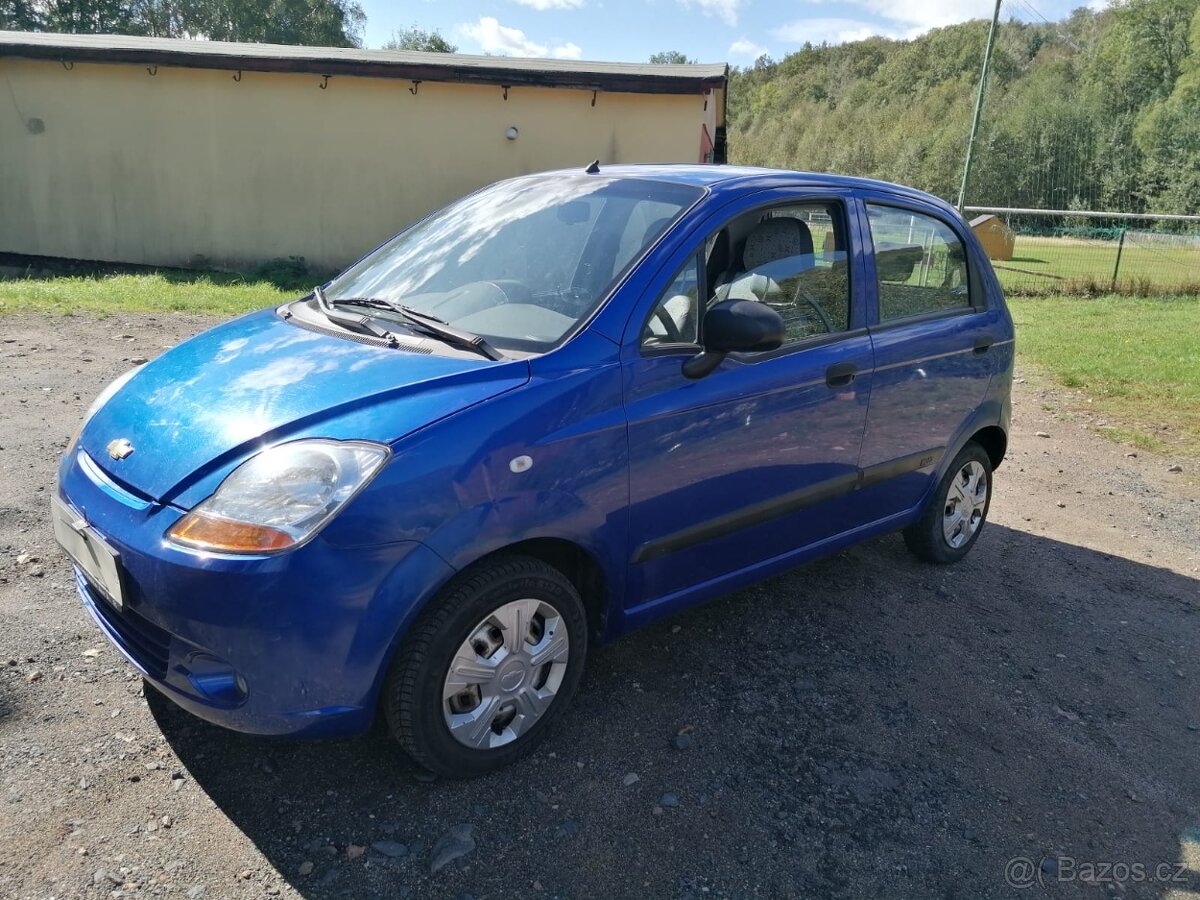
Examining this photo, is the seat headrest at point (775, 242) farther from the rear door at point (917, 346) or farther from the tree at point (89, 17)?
the tree at point (89, 17)

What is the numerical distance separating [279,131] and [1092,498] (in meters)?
12.6

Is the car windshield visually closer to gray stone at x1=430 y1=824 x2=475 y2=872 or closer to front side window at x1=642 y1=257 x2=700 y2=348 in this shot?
front side window at x1=642 y1=257 x2=700 y2=348

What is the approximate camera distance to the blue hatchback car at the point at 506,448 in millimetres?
2225

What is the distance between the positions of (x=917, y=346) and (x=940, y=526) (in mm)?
1060

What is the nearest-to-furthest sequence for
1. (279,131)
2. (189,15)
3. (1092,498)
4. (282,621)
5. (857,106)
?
(282,621), (1092,498), (279,131), (189,15), (857,106)

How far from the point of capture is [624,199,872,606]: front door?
2840 millimetres

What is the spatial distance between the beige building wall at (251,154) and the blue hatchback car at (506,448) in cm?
1004

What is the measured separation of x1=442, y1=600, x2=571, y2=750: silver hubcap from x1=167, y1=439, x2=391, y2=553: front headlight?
0.58 meters

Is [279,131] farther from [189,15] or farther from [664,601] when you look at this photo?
[189,15]

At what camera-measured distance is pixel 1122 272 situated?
15539 millimetres


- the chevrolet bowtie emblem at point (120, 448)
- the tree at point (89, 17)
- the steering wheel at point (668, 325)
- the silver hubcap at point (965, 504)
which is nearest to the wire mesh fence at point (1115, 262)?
the silver hubcap at point (965, 504)

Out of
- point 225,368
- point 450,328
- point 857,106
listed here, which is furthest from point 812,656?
point 857,106

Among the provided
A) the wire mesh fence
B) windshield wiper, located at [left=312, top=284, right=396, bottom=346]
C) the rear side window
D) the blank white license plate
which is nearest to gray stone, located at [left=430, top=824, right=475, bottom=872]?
the blank white license plate

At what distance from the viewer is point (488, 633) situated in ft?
Result: 8.31
